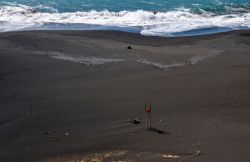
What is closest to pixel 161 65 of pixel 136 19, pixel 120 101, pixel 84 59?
pixel 84 59

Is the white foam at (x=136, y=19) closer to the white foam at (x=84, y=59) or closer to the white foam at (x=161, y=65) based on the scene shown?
the white foam at (x=84, y=59)

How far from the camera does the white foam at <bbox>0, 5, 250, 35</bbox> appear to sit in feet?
67.1

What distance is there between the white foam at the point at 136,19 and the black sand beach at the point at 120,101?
448cm

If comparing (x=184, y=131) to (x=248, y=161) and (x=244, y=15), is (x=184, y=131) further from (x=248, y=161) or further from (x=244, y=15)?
(x=244, y=15)

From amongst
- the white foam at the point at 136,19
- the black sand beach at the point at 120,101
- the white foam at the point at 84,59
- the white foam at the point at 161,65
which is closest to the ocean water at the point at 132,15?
the white foam at the point at 136,19

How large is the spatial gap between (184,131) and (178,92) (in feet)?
7.75

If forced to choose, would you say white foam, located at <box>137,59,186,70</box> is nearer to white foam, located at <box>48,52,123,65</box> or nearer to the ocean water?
white foam, located at <box>48,52,123,65</box>

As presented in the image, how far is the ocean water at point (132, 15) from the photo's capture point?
66.1ft

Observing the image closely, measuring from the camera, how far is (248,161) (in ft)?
21.6

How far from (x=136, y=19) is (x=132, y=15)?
85cm

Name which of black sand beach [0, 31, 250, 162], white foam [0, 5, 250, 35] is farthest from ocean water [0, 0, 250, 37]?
black sand beach [0, 31, 250, 162]

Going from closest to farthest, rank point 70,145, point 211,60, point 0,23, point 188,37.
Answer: point 70,145, point 211,60, point 188,37, point 0,23

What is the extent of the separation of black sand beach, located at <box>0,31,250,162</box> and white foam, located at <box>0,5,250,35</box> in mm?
4479

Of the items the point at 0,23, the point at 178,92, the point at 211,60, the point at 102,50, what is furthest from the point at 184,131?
the point at 0,23
